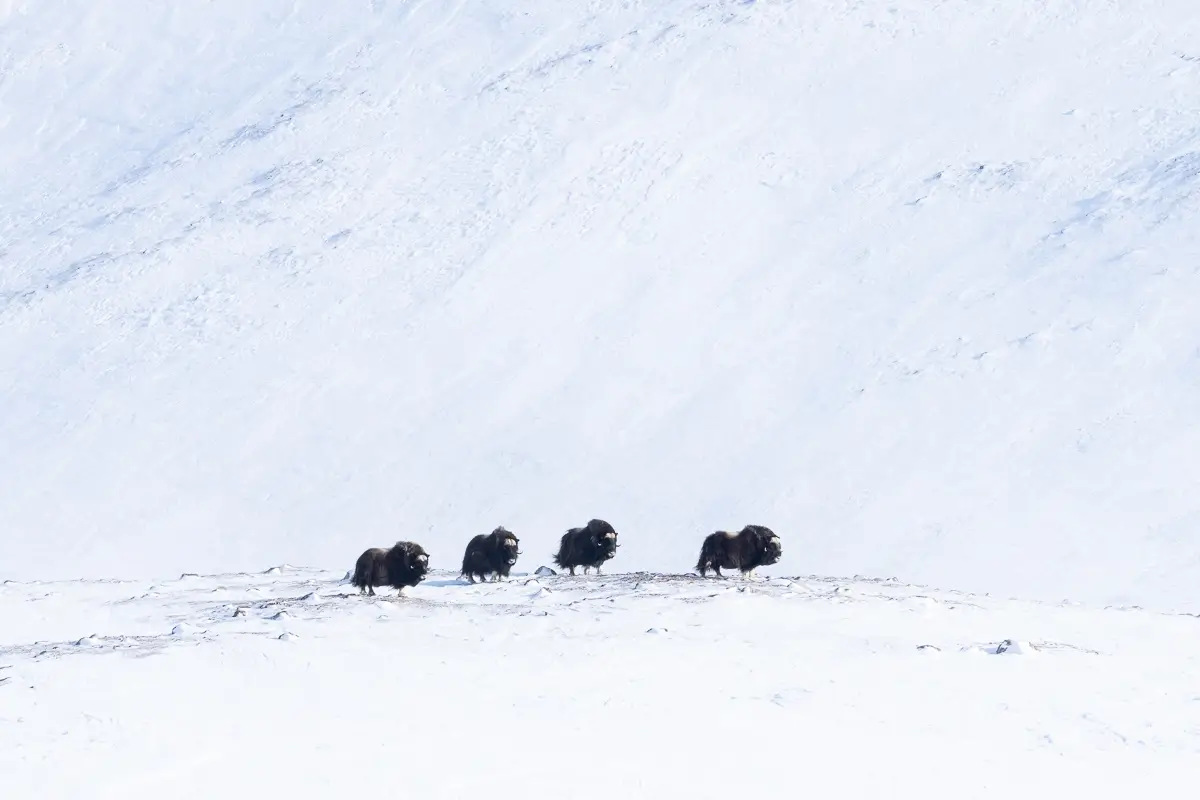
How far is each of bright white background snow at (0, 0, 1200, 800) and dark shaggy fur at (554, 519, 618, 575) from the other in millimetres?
2089

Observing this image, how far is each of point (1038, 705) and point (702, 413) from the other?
1282 inches

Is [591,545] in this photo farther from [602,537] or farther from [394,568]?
[394,568]

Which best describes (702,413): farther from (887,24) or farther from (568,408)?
(887,24)

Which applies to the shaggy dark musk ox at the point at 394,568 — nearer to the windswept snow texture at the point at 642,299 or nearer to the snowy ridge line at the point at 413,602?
the snowy ridge line at the point at 413,602

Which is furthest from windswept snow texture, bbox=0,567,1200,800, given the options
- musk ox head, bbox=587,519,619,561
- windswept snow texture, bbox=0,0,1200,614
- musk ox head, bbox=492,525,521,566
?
windswept snow texture, bbox=0,0,1200,614

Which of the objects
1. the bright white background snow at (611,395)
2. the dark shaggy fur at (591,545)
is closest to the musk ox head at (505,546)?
the dark shaggy fur at (591,545)

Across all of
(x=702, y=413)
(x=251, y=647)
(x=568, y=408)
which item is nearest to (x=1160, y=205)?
(x=702, y=413)

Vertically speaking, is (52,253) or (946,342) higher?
(52,253)

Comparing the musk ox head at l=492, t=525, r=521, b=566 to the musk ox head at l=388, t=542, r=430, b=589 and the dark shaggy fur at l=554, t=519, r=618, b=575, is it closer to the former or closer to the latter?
the dark shaggy fur at l=554, t=519, r=618, b=575

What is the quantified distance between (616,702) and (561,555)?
1069 centimetres

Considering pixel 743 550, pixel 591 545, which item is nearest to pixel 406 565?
pixel 591 545

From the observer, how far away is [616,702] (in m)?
13.7

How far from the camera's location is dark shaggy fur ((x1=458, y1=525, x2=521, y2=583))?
22.8 m

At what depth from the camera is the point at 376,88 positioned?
2650 inches
